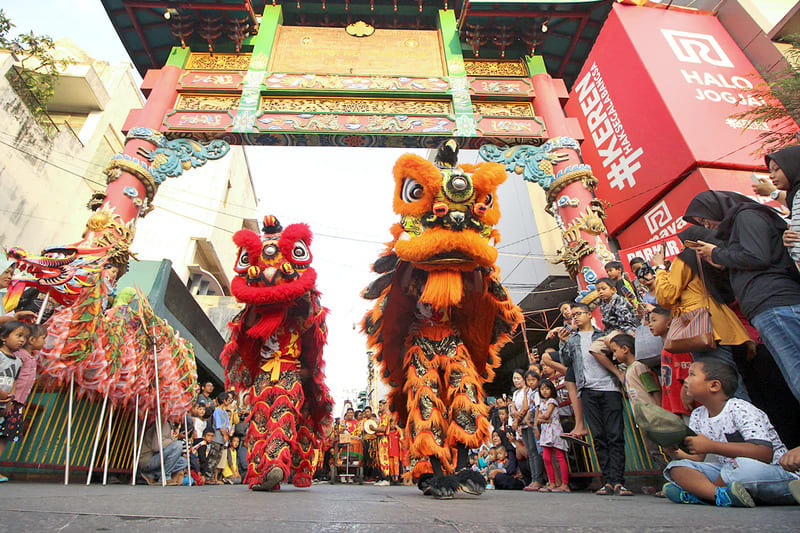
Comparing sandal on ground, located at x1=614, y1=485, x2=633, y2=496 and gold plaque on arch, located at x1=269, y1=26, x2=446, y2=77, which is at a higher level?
gold plaque on arch, located at x1=269, y1=26, x2=446, y2=77

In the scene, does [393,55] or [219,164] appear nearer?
[393,55]

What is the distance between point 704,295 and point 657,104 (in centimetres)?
688

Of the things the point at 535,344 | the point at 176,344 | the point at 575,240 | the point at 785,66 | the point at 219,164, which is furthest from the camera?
the point at 219,164

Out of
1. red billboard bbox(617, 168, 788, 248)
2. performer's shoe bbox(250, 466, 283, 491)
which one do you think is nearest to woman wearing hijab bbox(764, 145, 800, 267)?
performer's shoe bbox(250, 466, 283, 491)

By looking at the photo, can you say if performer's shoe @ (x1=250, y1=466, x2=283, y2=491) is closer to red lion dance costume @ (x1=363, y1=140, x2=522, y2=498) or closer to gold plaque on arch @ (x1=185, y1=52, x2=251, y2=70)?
red lion dance costume @ (x1=363, y1=140, x2=522, y2=498)

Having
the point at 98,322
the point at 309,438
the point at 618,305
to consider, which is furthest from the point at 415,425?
the point at 98,322

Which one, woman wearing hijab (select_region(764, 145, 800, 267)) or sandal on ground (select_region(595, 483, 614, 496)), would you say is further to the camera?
sandal on ground (select_region(595, 483, 614, 496))

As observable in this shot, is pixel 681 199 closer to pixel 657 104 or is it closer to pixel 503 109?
pixel 657 104

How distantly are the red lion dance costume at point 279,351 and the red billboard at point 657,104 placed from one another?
6.83 metres

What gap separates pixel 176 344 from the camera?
404cm

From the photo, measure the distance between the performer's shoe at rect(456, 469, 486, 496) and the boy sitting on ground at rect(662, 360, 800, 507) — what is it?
0.82 m

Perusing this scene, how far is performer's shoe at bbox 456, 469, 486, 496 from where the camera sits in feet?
6.81

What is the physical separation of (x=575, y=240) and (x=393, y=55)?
459 cm

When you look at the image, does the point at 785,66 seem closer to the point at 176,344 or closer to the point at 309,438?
the point at 309,438
